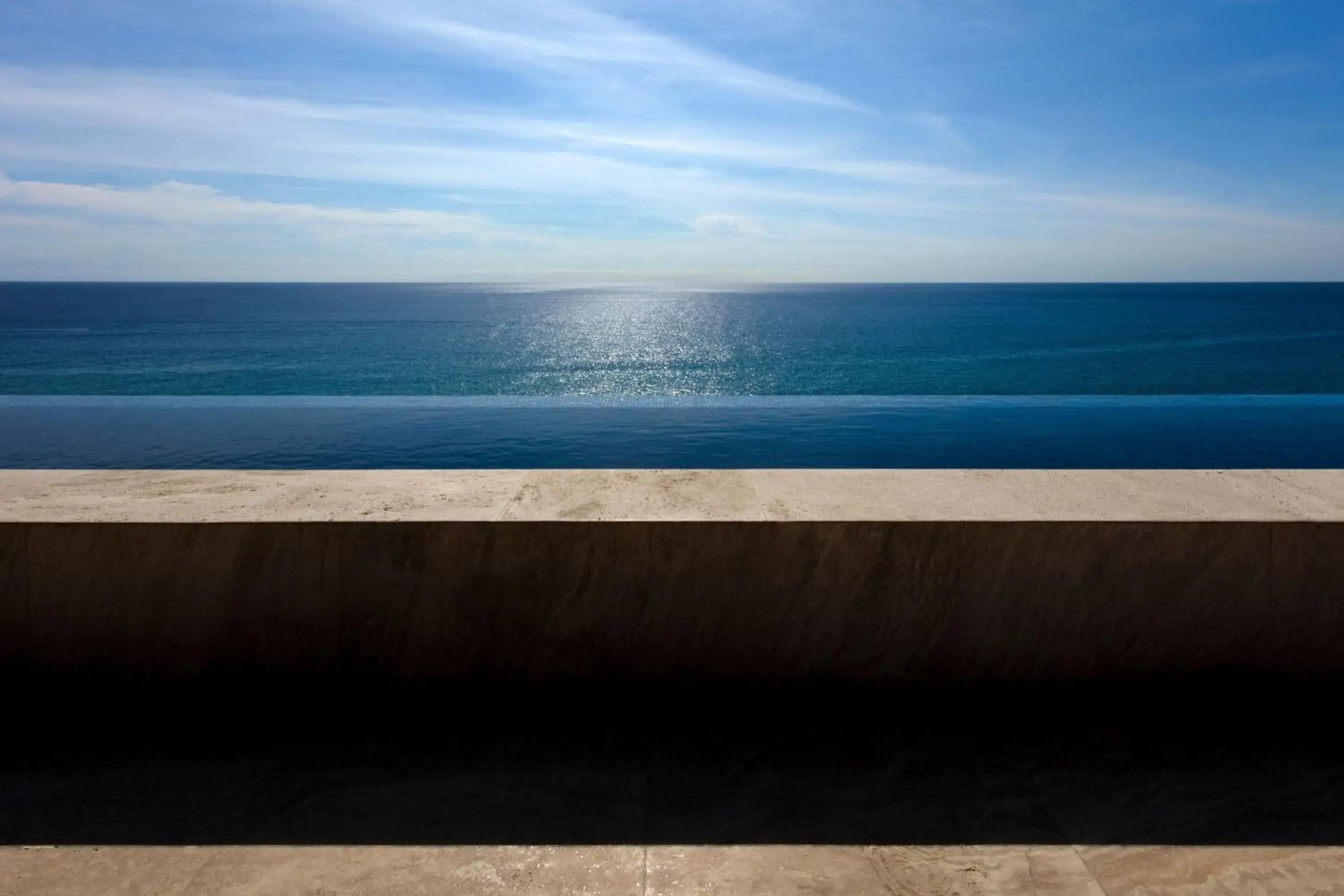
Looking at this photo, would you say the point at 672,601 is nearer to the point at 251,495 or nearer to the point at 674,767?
the point at 674,767

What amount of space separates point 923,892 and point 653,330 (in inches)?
3150

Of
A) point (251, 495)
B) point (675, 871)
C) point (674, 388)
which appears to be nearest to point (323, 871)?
point (675, 871)

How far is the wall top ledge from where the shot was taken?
2.66 metres

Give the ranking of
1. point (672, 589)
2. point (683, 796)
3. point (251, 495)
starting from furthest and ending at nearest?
1. point (251, 495)
2. point (672, 589)
3. point (683, 796)

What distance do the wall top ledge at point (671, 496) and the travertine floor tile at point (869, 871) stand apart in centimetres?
100

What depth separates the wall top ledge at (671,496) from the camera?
266cm

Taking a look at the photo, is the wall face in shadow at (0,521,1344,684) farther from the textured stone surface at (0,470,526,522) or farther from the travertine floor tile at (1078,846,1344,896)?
the travertine floor tile at (1078,846,1344,896)

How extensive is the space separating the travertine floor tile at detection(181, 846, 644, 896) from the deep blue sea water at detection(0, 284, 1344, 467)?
57.9ft

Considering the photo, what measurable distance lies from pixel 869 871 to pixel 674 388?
40.1 metres

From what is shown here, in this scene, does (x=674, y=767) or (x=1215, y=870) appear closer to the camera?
(x=1215, y=870)

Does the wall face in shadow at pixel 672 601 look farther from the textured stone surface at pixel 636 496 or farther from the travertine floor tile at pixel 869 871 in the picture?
the travertine floor tile at pixel 869 871

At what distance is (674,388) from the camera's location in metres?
41.8

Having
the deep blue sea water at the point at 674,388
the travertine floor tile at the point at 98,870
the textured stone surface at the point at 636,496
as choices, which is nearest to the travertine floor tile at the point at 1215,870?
the textured stone surface at the point at 636,496

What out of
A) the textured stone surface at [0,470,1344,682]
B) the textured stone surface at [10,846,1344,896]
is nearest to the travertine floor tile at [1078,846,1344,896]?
the textured stone surface at [10,846,1344,896]
